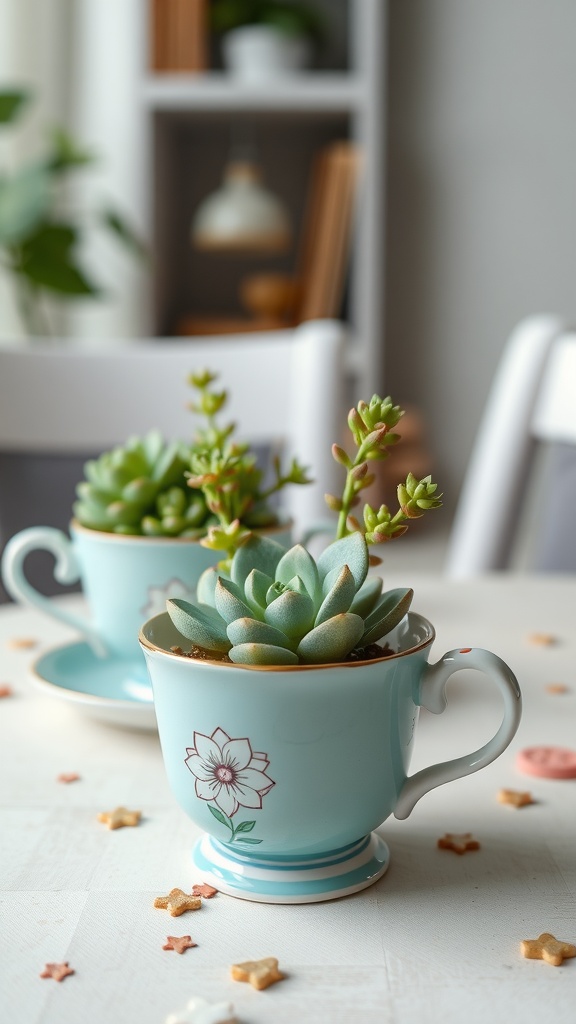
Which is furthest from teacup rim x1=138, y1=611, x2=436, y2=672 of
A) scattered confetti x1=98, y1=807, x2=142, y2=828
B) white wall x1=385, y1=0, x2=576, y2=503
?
white wall x1=385, y1=0, x2=576, y2=503

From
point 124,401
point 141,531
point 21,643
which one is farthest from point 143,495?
point 124,401

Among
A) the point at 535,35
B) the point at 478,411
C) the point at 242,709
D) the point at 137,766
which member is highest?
the point at 535,35

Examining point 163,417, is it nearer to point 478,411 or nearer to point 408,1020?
point 408,1020

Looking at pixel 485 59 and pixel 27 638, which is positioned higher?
pixel 485 59

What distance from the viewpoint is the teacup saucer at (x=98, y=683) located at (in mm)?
555

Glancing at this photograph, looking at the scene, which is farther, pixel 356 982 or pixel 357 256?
pixel 357 256

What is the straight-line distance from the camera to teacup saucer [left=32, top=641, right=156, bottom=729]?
0.56 meters

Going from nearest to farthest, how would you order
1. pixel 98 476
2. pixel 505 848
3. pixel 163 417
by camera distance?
pixel 505 848 → pixel 98 476 → pixel 163 417

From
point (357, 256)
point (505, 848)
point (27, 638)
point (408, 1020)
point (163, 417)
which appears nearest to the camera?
point (408, 1020)

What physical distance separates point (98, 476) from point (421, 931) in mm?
333

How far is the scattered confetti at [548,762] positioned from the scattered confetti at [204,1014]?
23 cm

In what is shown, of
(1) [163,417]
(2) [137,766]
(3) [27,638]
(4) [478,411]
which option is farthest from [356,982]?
(4) [478,411]

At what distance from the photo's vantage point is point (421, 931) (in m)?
0.39

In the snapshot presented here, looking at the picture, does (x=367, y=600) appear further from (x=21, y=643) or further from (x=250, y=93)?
(x=250, y=93)
